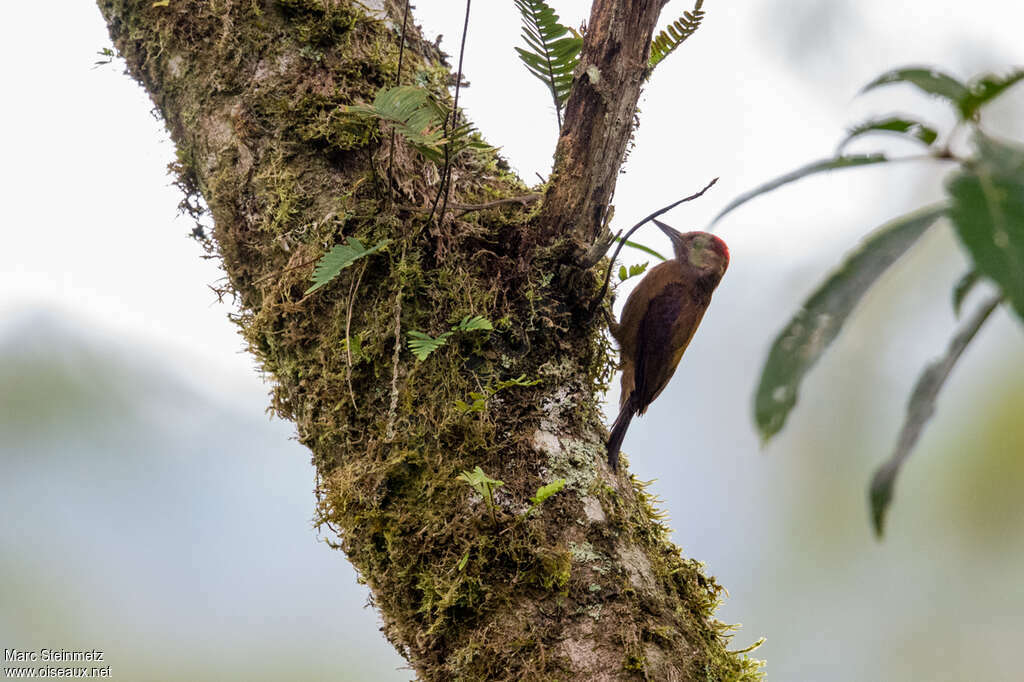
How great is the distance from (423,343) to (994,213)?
4.44 feet

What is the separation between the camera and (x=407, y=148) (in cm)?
213

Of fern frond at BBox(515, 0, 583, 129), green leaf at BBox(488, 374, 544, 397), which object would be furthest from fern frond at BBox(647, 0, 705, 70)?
green leaf at BBox(488, 374, 544, 397)

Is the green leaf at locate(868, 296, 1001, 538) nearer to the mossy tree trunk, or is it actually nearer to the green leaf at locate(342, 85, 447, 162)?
the mossy tree trunk

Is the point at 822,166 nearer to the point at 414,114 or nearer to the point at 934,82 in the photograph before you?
the point at 934,82

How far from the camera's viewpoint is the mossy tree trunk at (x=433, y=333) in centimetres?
175

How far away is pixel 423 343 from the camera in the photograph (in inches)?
73.4

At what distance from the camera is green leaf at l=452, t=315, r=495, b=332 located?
189 cm

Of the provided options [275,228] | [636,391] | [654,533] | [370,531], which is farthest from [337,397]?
[636,391]

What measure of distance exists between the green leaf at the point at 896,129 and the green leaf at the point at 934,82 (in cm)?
4

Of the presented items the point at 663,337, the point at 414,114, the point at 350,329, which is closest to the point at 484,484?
the point at 350,329

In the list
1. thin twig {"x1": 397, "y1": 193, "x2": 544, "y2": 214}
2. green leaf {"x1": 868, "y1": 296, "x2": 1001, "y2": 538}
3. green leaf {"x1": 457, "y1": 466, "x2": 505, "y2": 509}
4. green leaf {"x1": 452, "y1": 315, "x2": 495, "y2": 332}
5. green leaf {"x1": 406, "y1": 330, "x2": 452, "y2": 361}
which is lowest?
green leaf {"x1": 868, "y1": 296, "x2": 1001, "y2": 538}

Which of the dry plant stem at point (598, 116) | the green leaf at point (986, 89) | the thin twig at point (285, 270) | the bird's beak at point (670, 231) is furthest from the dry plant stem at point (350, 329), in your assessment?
the bird's beak at point (670, 231)

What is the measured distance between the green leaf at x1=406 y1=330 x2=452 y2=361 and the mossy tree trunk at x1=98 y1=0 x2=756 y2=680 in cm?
6

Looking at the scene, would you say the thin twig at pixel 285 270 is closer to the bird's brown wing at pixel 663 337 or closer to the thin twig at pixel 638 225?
the thin twig at pixel 638 225
